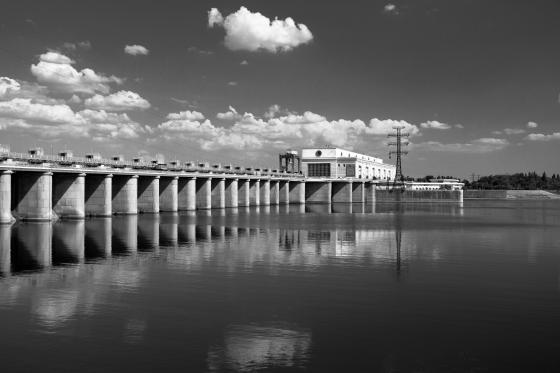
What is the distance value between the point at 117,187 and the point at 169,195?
13.3 meters

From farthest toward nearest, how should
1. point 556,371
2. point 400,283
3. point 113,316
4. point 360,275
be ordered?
point 360,275 < point 400,283 < point 113,316 < point 556,371

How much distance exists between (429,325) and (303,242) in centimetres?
2929

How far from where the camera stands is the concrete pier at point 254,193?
140 m

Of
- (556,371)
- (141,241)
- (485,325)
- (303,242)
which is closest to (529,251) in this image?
(303,242)

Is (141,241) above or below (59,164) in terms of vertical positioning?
below

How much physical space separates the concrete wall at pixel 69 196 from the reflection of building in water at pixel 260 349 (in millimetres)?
60621

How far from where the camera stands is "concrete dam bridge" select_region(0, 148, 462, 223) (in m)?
67.4

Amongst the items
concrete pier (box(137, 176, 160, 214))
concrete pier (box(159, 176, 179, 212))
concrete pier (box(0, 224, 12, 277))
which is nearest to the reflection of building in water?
concrete pier (box(0, 224, 12, 277))

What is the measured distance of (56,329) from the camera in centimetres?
1923

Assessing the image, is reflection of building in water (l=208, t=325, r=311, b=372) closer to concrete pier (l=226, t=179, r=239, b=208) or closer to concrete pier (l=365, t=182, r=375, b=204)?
concrete pier (l=226, t=179, r=239, b=208)

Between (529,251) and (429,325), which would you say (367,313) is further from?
(529,251)

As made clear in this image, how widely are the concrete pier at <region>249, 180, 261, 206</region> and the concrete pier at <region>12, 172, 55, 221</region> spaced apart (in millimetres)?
74622

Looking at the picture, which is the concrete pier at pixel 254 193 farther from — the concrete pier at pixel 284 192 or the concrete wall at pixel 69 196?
the concrete wall at pixel 69 196

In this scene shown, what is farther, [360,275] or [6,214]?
[6,214]
